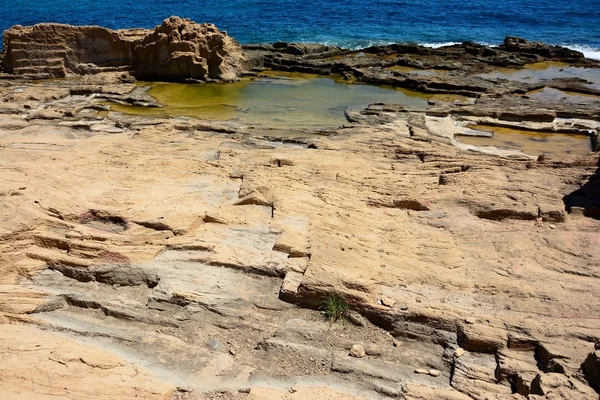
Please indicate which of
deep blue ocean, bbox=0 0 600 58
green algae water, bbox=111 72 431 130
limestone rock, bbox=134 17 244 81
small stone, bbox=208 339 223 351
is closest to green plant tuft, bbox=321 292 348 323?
small stone, bbox=208 339 223 351

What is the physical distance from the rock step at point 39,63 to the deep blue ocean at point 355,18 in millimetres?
11649

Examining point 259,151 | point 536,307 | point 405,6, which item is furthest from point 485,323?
point 405,6

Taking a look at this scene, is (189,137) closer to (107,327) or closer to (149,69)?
(107,327)

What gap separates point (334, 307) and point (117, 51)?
760 inches

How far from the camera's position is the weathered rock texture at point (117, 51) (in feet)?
67.8

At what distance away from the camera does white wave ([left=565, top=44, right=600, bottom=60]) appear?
86.5 feet

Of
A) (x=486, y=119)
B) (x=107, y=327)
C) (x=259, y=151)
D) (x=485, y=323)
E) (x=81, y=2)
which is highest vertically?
(x=81, y=2)

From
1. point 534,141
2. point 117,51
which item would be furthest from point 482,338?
point 117,51

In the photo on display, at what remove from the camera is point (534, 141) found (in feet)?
46.7

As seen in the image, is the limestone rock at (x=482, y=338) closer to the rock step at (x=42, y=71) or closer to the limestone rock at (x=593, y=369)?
the limestone rock at (x=593, y=369)

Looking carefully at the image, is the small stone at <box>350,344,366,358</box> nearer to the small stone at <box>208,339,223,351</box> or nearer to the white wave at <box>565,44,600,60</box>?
the small stone at <box>208,339,223,351</box>

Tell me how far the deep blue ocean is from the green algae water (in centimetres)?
959

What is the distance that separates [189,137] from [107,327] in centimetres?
774

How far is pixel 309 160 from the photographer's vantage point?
1077 centimetres
